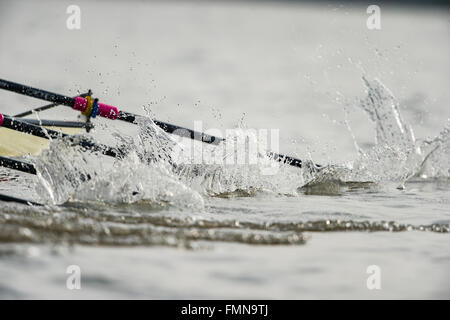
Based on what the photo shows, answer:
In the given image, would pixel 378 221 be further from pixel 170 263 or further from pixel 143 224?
pixel 170 263

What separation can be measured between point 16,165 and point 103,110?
1263 millimetres

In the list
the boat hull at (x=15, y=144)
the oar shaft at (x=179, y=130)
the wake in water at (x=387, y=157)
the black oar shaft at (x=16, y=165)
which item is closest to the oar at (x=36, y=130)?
the black oar shaft at (x=16, y=165)

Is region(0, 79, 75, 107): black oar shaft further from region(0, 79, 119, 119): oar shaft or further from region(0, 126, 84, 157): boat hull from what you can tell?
region(0, 126, 84, 157): boat hull

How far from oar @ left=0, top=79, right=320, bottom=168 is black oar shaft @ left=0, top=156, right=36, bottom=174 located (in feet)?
2.53

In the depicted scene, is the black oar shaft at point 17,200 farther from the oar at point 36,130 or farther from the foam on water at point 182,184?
the oar at point 36,130

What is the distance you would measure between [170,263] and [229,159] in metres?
3.04

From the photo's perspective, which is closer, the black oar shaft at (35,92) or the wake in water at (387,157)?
the black oar shaft at (35,92)

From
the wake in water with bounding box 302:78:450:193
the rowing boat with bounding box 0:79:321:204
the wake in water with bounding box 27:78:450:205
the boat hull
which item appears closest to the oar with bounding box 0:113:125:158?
the rowing boat with bounding box 0:79:321:204

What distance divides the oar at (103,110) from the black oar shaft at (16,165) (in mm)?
771

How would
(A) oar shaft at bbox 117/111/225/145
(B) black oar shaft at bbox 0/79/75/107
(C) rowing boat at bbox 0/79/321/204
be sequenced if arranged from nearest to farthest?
(C) rowing boat at bbox 0/79/321/204
(B) black oar shaft at bbox 0/79/75/107
(A) oar shaft at bbox 117/111/225/145

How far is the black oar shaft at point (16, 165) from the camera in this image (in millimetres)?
3932

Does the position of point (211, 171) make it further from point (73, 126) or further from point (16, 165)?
point (16, 165)

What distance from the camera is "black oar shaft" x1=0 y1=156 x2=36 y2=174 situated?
393 centimetres

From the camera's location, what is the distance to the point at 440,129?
5.31 metres
